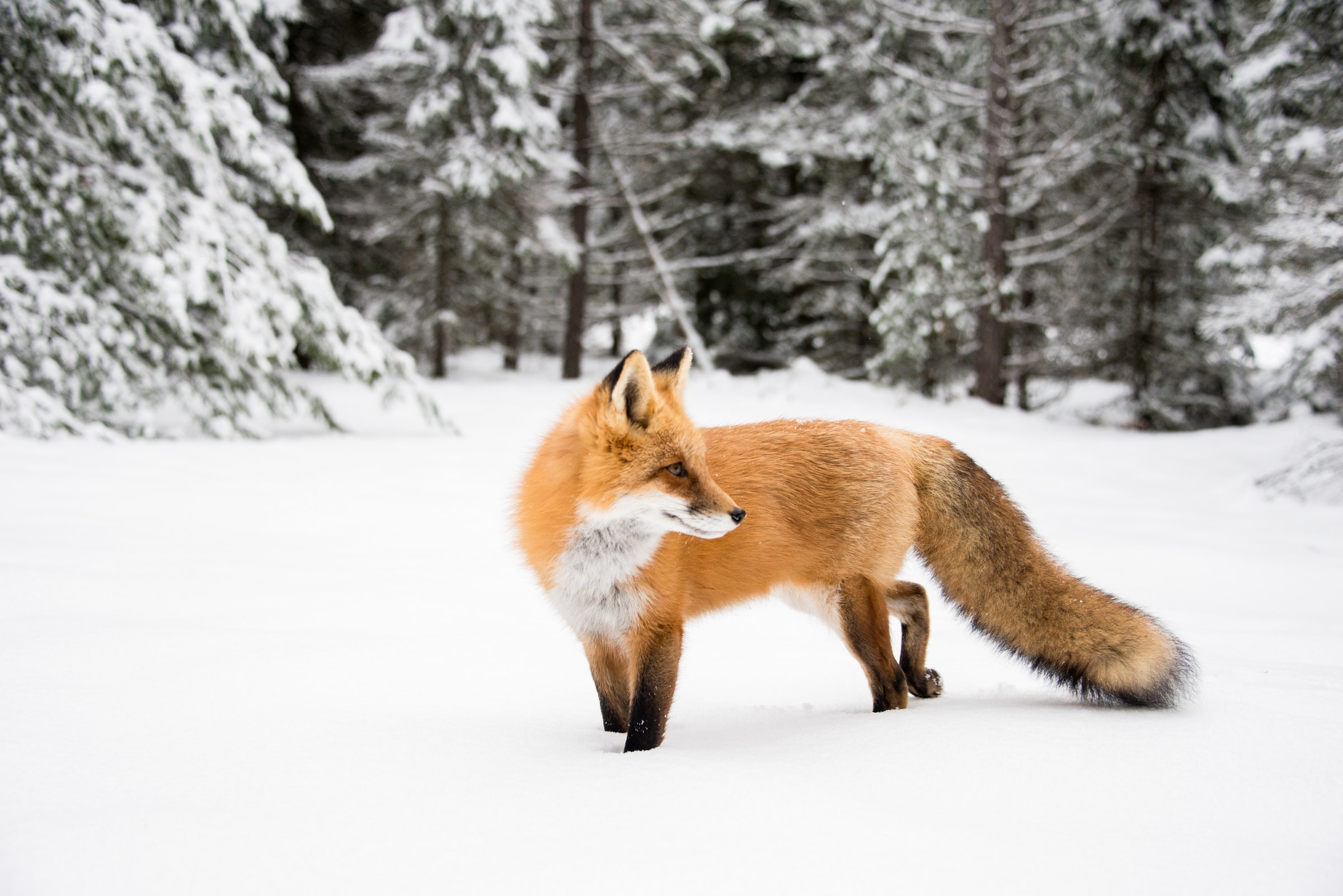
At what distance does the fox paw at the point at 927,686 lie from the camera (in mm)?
3092

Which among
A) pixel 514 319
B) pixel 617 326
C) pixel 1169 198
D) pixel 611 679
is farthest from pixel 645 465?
pixel 617 326

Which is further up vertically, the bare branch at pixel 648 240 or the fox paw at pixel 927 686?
the bare branch at pixel 648 240

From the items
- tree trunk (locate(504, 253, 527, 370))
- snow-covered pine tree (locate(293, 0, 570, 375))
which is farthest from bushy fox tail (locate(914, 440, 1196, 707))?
tree trunk (locate(504, 253, 527, 370))

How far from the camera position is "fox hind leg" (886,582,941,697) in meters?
3.11

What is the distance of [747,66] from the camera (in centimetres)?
1784

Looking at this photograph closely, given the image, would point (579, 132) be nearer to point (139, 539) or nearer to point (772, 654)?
point (139, 539)

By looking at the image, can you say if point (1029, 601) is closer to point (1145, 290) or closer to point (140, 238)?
point (140, 238)

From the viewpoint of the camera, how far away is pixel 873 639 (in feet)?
9.27

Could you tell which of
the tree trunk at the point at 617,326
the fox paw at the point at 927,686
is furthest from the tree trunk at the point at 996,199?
the fox paw at the point at 927,686

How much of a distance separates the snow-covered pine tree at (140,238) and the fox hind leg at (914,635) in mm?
7146

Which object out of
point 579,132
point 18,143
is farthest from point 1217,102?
point 18,143

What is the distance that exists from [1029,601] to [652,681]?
1.38m

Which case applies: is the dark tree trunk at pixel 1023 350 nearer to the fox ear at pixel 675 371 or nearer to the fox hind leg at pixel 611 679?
the fox ear at pixel 675 371

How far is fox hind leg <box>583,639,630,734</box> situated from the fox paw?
118cm
